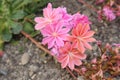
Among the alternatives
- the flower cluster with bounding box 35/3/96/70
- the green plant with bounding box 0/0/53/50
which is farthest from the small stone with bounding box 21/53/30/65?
the flower cluster with bounding box 35/3/96/70

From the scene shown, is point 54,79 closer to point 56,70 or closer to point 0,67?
point 56,70

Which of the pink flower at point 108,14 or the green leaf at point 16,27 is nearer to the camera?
the green leaf at point 16,27

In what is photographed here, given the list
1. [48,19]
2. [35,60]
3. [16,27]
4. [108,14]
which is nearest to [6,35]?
[16,27]

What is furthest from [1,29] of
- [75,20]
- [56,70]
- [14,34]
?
[75,20]

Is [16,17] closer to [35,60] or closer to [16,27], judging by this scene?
[16,27]

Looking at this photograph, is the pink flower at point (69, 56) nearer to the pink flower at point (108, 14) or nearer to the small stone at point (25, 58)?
the small stone at point (25, 58)

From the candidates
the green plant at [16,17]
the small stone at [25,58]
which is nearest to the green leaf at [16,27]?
the green plant at [16,17]
